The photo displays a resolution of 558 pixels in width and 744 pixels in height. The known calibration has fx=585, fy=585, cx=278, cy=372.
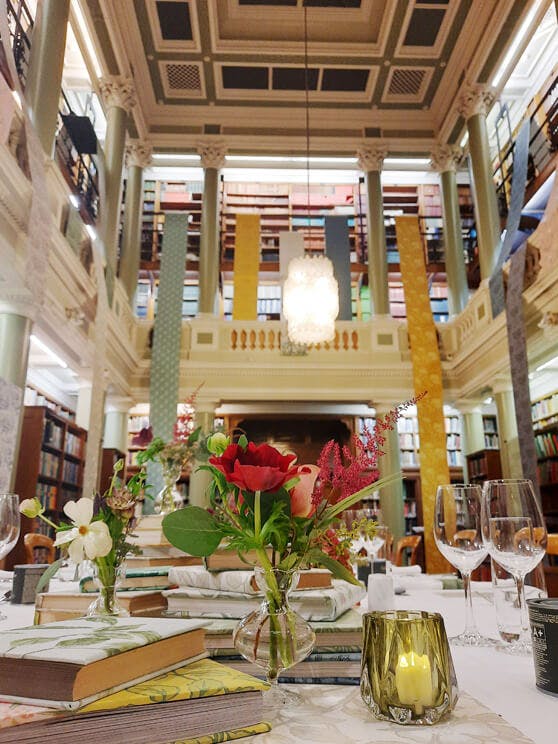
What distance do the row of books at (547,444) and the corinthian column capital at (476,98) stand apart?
439 centimetres

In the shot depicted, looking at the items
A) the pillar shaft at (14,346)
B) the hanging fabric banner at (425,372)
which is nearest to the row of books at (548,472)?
the hanging fabric banner at (425,372)

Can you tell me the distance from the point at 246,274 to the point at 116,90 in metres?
2.91

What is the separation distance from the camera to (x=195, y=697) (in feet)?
1.68

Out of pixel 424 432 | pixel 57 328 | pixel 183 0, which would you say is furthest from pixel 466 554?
pixel 183 0

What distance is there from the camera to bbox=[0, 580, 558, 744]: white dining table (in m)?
0.52

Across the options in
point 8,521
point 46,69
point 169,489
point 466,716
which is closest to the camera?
point 466,716

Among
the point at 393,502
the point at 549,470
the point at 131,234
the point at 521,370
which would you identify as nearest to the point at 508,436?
the point at 549,470

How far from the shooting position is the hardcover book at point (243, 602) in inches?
30.0

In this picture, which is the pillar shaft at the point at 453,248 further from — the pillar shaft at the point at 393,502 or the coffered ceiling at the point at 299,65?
the pillar shaft at the point at 393,502

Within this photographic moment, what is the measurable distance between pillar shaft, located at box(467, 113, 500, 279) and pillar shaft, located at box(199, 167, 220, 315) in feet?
11.6

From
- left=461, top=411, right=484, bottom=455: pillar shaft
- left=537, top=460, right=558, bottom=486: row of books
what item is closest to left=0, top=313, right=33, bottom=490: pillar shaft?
left=537, top=460, right=558, bottom=486: row of books

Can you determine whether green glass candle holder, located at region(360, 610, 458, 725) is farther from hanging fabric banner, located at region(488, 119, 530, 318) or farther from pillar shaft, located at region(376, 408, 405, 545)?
pillar shaft, located at region(376, 408, 405, 545)

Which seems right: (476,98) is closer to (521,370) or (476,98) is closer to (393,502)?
(521,370)

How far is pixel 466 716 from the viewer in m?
0.58
